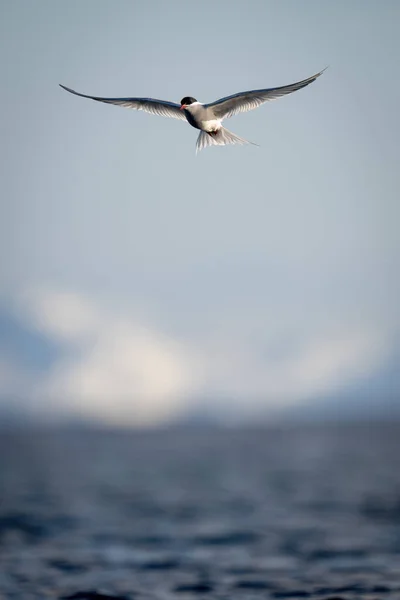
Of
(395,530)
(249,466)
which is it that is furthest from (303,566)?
(249,466)

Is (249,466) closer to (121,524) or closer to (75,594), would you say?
(121,524)

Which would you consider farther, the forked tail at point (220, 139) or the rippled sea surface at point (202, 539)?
the rippled sea surface at point (202, 539)

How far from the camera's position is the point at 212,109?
767 inches

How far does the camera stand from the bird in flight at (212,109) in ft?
63.3

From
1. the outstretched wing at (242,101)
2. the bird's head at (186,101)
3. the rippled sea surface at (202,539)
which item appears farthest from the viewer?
the rippled sea surface at (202,539)

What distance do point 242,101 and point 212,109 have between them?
1.90ft

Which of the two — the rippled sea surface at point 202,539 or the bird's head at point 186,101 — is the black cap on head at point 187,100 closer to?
the bird's head at point 186,101

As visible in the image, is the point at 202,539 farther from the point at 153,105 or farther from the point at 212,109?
the point at 212,109

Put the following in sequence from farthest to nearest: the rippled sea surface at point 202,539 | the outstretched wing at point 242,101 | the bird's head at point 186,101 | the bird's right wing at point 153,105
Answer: the rippled sea surface at point 202,539
the bird's right wing at point 153,105
the bird's head at point 186,101
the outstretched wing at point 242,101

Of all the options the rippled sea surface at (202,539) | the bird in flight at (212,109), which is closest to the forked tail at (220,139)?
the bird in flight at (212,109)

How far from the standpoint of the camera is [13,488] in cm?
4803

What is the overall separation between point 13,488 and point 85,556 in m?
21.7

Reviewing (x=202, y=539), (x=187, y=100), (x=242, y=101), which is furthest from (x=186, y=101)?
(x=202, y=539)

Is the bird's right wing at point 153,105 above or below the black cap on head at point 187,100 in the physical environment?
above
